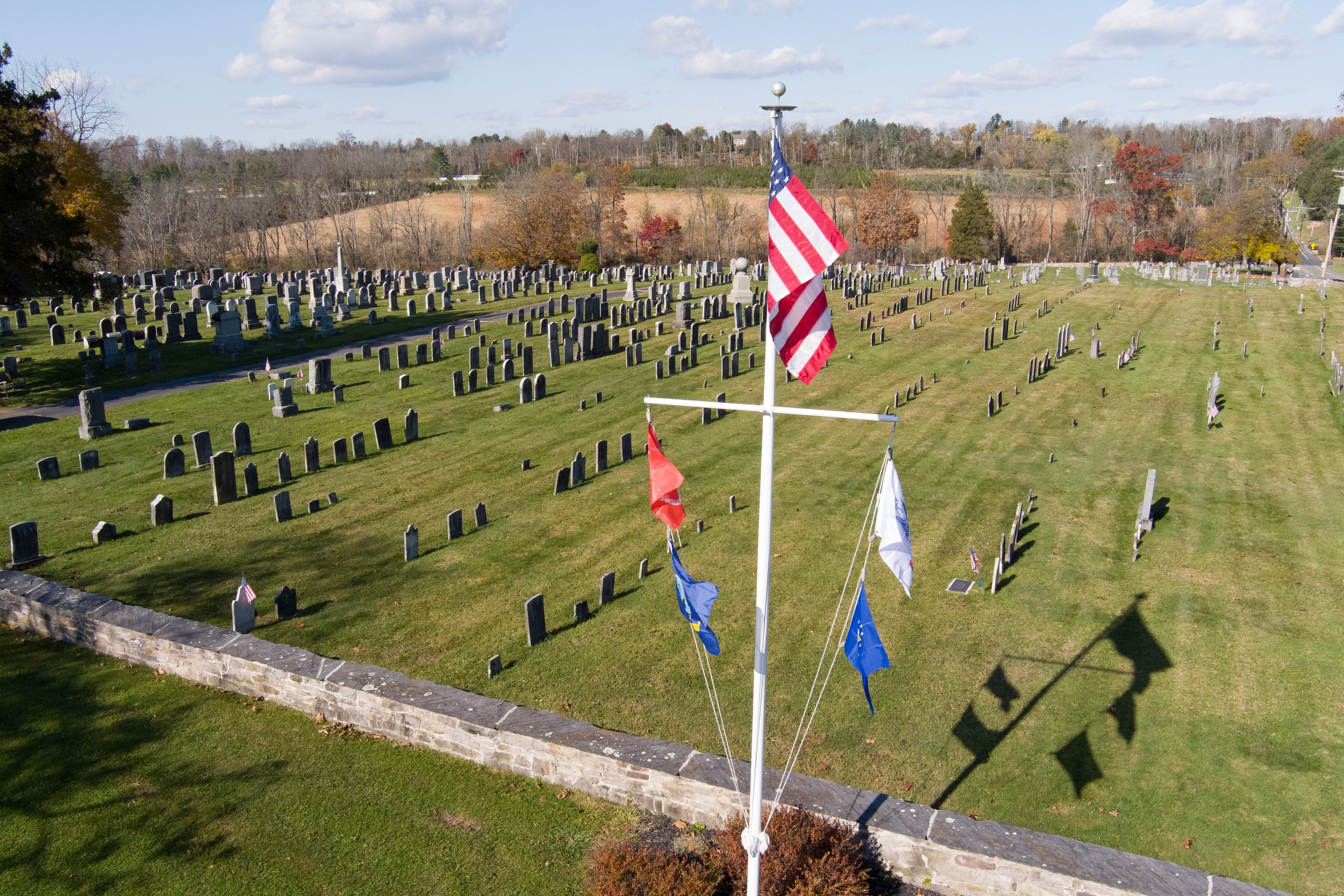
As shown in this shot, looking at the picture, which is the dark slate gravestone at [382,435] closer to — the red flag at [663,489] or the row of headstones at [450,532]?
the row of headstones at [450,532]

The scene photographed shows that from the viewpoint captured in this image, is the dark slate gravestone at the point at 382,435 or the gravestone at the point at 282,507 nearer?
the gravestone at the point at 282,507

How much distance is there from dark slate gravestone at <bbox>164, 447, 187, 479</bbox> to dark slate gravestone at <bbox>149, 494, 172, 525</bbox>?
2.55 m

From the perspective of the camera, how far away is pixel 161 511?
17.0m

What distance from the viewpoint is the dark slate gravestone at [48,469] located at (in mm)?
19453

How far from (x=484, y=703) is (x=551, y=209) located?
176ft

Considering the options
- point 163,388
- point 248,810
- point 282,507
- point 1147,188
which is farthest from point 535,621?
point 1147,188

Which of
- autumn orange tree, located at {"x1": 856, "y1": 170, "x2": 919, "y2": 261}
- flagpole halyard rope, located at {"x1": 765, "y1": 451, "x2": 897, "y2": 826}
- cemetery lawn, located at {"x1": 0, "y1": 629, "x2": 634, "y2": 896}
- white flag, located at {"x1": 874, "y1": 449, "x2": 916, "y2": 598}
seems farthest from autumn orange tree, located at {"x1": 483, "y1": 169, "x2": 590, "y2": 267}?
white flag, located at {"x1": 874, "y1": 449, "x2": 916, "y2": 598}

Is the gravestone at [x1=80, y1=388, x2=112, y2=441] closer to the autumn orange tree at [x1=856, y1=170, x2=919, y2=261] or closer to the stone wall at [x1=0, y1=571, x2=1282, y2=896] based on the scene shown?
the stone wall at [x1=0, y1=571, x2=1282, y2=896]

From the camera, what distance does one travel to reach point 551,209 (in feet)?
197

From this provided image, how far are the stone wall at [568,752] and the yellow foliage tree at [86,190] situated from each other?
123ft

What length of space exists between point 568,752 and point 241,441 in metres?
15.3

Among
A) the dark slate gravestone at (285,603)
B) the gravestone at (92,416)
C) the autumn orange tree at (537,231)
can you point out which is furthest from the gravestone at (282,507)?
the autumn orange tree at (537,231)

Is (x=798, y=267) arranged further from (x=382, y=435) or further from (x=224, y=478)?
(x=382, y=435)

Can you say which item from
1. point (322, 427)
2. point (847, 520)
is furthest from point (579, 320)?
point (847, 520)
